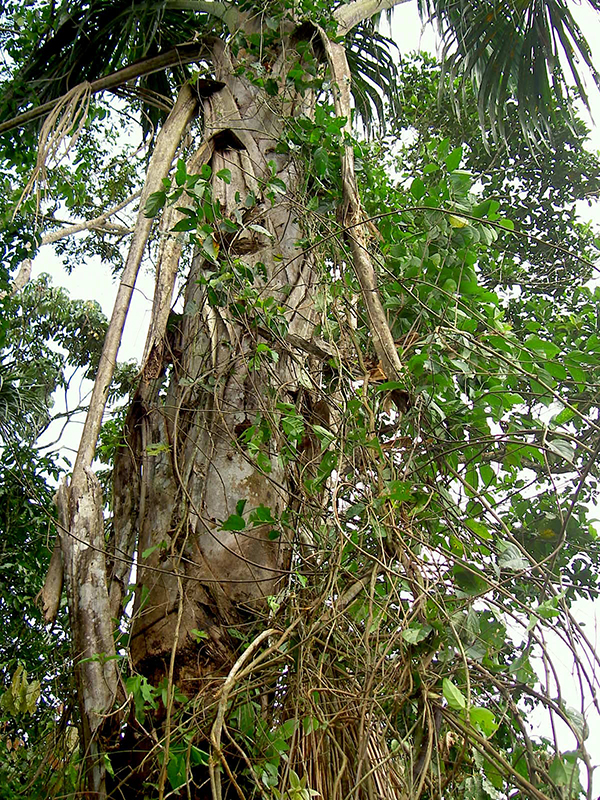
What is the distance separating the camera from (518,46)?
3344 mm

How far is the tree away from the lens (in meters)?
1.21

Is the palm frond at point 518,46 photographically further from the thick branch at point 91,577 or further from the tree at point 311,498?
the thick branch at point 91,577

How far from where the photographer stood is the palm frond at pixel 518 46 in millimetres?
3172

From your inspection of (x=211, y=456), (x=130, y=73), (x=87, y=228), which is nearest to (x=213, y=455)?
(x=211, y=456)

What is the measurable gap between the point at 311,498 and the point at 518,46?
285cm

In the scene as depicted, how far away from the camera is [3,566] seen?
3.86 metres

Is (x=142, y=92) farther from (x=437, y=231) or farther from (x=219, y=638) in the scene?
(x=219, y=638)

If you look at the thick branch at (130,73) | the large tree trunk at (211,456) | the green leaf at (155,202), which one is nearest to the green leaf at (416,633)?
the large tree trunk at (211,456)

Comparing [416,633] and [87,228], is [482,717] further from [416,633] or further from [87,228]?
[87,228]

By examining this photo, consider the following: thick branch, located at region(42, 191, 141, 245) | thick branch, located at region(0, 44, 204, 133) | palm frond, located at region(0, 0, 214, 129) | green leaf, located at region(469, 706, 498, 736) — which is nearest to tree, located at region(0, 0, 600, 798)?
green leaf, located at region(469, 706, 498, 736)

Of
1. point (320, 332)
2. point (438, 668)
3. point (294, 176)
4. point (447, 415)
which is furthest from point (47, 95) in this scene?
point (438, 668)

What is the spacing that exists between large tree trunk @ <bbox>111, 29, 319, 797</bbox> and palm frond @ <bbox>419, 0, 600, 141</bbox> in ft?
4.85

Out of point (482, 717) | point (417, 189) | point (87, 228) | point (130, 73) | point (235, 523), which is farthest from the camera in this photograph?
point (87, 228)

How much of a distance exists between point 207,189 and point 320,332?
0.51 m
